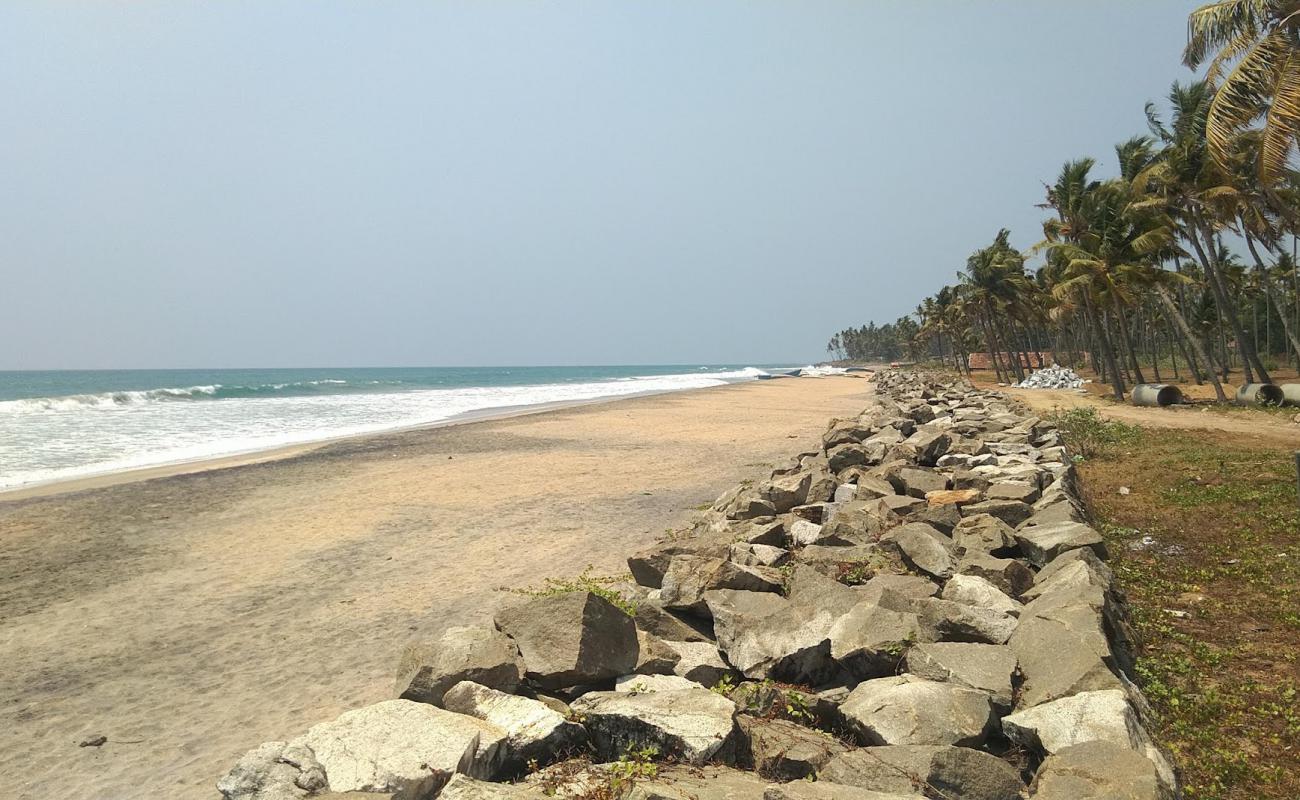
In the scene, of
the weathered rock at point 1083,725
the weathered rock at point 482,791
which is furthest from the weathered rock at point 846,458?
the weathered rock at point 482,791

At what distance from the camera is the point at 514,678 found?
399 cm

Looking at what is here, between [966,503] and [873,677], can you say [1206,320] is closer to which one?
[966,503]

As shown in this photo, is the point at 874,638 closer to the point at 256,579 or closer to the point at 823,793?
the point at 823,793

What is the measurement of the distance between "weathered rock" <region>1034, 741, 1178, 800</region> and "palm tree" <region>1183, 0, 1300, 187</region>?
1295cm

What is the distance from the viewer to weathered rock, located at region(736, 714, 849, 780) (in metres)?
3.27

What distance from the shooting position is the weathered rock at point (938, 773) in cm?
297

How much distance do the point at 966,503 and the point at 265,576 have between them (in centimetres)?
861

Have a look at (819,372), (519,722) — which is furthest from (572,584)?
(819,372)

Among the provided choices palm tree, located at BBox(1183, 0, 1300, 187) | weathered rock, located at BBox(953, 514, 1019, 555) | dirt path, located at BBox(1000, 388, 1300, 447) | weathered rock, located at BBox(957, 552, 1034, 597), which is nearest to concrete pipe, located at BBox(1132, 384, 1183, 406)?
dirt path, located at BBox(1000, 388, 1300, 447)

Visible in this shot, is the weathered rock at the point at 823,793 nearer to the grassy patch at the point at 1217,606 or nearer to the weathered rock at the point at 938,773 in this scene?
the weathered rock at the point at 938,773

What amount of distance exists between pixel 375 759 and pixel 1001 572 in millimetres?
4581

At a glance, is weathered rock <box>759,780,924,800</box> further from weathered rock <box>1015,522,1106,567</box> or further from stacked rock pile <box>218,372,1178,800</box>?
weathered rock <box>1015,522,1106,567</box>

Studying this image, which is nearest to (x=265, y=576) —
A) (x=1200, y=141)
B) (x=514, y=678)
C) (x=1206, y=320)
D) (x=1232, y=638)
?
(x=514, y=678)

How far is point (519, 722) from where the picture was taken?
3486 mm
